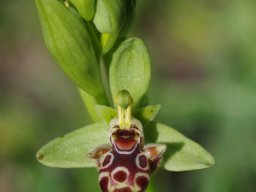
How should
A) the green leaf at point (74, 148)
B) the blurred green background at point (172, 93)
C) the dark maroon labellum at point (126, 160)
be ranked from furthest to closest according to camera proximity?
the blurred green background at point (172, 93)
the green leaf at point (74, 148)
the dark maroon labellum at point (126, 160)

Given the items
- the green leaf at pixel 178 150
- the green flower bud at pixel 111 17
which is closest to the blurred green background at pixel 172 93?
the green leaf at pixel 178 150

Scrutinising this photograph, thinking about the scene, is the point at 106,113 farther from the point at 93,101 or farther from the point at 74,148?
the point at 74,148

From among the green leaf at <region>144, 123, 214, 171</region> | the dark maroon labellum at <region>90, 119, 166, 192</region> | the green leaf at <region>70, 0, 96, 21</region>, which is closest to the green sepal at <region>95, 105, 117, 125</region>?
the dark maroon labellum at <region>90, 119, 166, 192</region>

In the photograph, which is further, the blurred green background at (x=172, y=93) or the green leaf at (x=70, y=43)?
the blurred green background at (x=172, y=93)

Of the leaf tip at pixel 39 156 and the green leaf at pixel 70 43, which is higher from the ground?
the green leaf at pixel 70 43

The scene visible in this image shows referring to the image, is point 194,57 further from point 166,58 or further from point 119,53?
point 119,53

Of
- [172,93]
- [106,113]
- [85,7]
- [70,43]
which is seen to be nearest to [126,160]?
[106,113]

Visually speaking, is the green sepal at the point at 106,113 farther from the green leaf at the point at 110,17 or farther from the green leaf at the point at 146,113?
the green leaf at the point at 110,17
